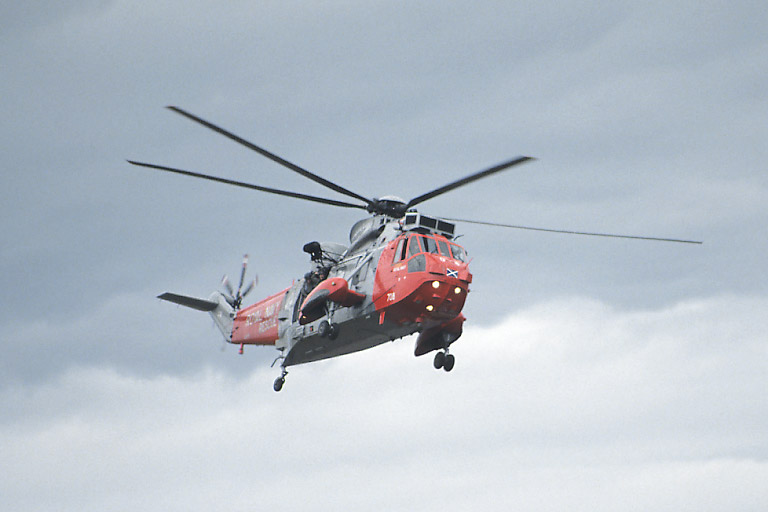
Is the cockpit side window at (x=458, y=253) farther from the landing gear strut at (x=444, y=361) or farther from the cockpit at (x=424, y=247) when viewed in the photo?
the landing gear strut at (x=444, y=361)

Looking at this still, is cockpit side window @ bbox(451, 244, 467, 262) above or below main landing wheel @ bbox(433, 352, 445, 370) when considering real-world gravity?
above

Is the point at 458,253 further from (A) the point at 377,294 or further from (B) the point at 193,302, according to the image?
(B) the point at 193,302

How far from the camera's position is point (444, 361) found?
3600 centimetres

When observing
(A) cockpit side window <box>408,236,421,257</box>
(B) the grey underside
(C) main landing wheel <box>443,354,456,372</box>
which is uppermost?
(A) cockpit side window <box>408,236,421,257</box>

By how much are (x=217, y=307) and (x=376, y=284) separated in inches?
591

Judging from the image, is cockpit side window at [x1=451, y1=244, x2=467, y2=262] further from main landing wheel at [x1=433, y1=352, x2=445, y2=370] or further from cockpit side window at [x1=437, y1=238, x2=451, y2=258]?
main landing wheel at [x1=433, y1=352, x2=445, y2=370]

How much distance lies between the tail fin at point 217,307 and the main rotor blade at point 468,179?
1419 centimetres

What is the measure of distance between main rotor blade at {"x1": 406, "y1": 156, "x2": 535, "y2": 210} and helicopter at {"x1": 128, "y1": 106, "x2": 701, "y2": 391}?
0.12 feet

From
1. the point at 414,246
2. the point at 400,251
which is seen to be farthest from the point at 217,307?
the point at 414,246

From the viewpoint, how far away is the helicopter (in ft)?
108

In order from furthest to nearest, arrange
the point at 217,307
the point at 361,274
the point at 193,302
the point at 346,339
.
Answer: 1. the point at 217,307
2. the point at 193,302
3. the point at 346,339
4. the point at 361,274

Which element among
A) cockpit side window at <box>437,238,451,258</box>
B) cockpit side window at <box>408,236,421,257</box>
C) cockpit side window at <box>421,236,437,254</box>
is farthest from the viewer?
cockpit side window at <box>437,238,451,258</box>

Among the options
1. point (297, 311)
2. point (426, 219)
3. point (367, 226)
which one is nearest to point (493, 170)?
point (426, 219)

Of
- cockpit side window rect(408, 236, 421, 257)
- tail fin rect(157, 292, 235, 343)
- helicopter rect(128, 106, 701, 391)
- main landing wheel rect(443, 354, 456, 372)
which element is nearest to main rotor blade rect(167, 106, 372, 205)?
helicopter rect(128, 106, 701, 391)
